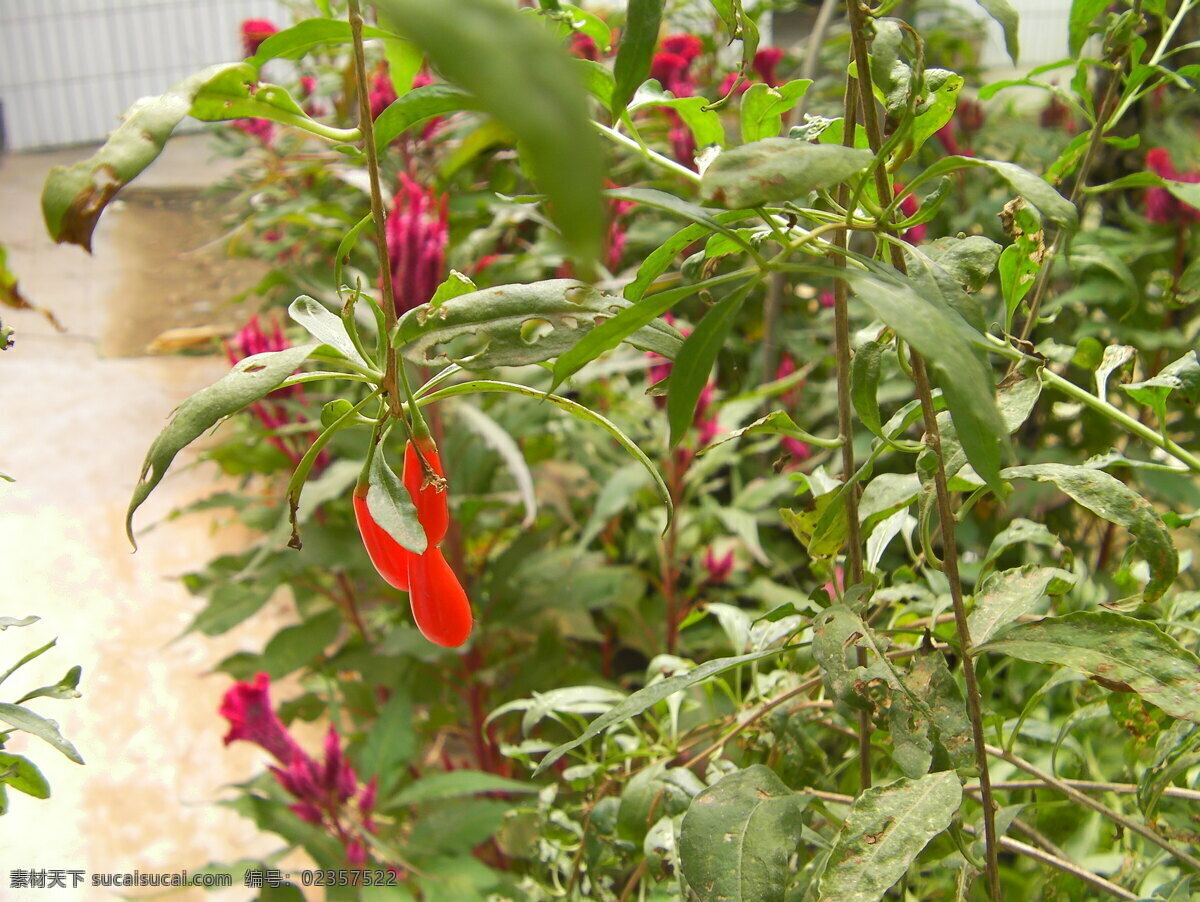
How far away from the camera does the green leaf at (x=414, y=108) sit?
0.89 ft

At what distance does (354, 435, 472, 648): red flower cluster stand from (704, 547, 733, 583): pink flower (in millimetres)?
651

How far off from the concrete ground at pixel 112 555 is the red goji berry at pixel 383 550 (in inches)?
39.1

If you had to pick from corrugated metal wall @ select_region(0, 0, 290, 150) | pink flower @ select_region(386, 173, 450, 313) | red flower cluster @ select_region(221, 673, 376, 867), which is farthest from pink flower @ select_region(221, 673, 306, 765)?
corrugated metal wall @ select_region(0, 0, 290, 150)

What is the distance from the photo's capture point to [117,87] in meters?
2.39

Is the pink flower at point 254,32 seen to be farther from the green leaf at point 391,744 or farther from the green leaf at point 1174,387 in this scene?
the green leaf at point 1174,387

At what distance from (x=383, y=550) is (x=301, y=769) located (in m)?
0.52

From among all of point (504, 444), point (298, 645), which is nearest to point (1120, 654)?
point (504, 444)

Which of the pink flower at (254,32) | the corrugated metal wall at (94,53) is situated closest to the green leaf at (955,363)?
the pink flower at (254,32)

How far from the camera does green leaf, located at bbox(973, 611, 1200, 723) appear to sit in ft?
0.88

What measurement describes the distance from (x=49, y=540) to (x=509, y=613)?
1224 mm

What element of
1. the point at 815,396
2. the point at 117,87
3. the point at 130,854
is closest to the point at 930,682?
the point at 815,396

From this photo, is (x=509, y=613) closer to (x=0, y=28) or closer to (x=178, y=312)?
(x=178, y=312)

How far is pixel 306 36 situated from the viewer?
288 millimetres

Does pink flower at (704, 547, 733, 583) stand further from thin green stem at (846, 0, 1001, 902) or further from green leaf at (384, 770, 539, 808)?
thin green stem at (846, 0, 1001, 902)
